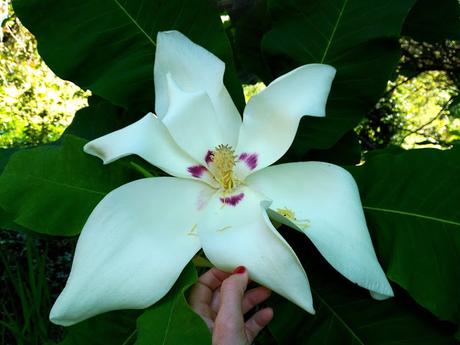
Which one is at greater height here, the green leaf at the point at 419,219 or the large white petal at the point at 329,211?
the large white petal at the point at 329,211

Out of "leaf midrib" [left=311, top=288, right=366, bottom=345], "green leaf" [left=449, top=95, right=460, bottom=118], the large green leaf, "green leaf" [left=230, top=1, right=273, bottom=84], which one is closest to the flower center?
the large green leaf

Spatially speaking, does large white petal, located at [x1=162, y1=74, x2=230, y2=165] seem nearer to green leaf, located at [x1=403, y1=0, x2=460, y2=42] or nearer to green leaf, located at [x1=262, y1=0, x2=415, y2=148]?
green leaf, located at [x1=262, y1=0, x2=415, y2=148]

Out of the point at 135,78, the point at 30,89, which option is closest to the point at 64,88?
the point at 30,89

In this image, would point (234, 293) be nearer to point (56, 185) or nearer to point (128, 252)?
point (128, 252)

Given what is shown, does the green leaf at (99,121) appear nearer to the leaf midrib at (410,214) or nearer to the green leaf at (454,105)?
the leaf midrib at (410,214)

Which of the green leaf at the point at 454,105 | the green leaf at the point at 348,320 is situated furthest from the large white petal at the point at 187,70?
the green leaf at the point at 454,105

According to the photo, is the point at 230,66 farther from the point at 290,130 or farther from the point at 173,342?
the point at 173,342
